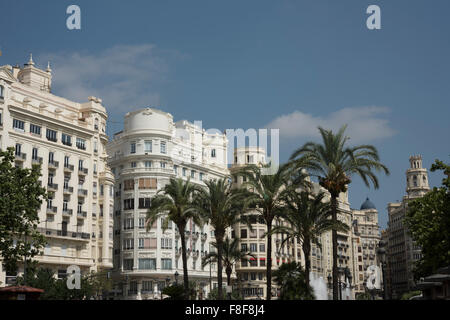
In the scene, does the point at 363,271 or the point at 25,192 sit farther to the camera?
the point at 363,271

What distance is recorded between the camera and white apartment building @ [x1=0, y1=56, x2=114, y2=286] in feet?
217

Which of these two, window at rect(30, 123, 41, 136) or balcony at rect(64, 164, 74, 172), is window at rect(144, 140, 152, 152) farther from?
window at rect(30, 123, 41, 136)

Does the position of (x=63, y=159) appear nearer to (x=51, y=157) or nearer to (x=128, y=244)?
(x=51, y=157)

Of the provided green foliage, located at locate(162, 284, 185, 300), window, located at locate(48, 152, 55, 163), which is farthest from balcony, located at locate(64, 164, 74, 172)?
green foliage, located at locate(162, 284, 185, 300)

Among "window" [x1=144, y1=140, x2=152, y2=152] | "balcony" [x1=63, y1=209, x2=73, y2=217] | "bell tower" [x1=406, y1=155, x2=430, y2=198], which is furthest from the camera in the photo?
"bell tower" [x1=406, y1=155, x2=430, y2=198]

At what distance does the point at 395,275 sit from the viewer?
551ft

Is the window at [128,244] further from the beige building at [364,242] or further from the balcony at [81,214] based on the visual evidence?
the beige building at [364,242]

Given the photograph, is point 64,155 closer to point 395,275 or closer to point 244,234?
point 244,234

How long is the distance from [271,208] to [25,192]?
59.1ft

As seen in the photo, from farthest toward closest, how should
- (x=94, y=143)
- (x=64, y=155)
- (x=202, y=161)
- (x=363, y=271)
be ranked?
1. (x=363, y=271)
2. (x=202, y=161)
3. (x=94, y=143)
4. (x=64, y=155)

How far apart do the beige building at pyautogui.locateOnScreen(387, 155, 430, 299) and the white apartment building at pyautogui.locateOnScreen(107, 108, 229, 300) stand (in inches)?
2970

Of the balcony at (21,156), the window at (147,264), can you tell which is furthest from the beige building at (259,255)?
the balcony at (21,156)

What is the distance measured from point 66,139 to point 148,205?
1605 centimetres
